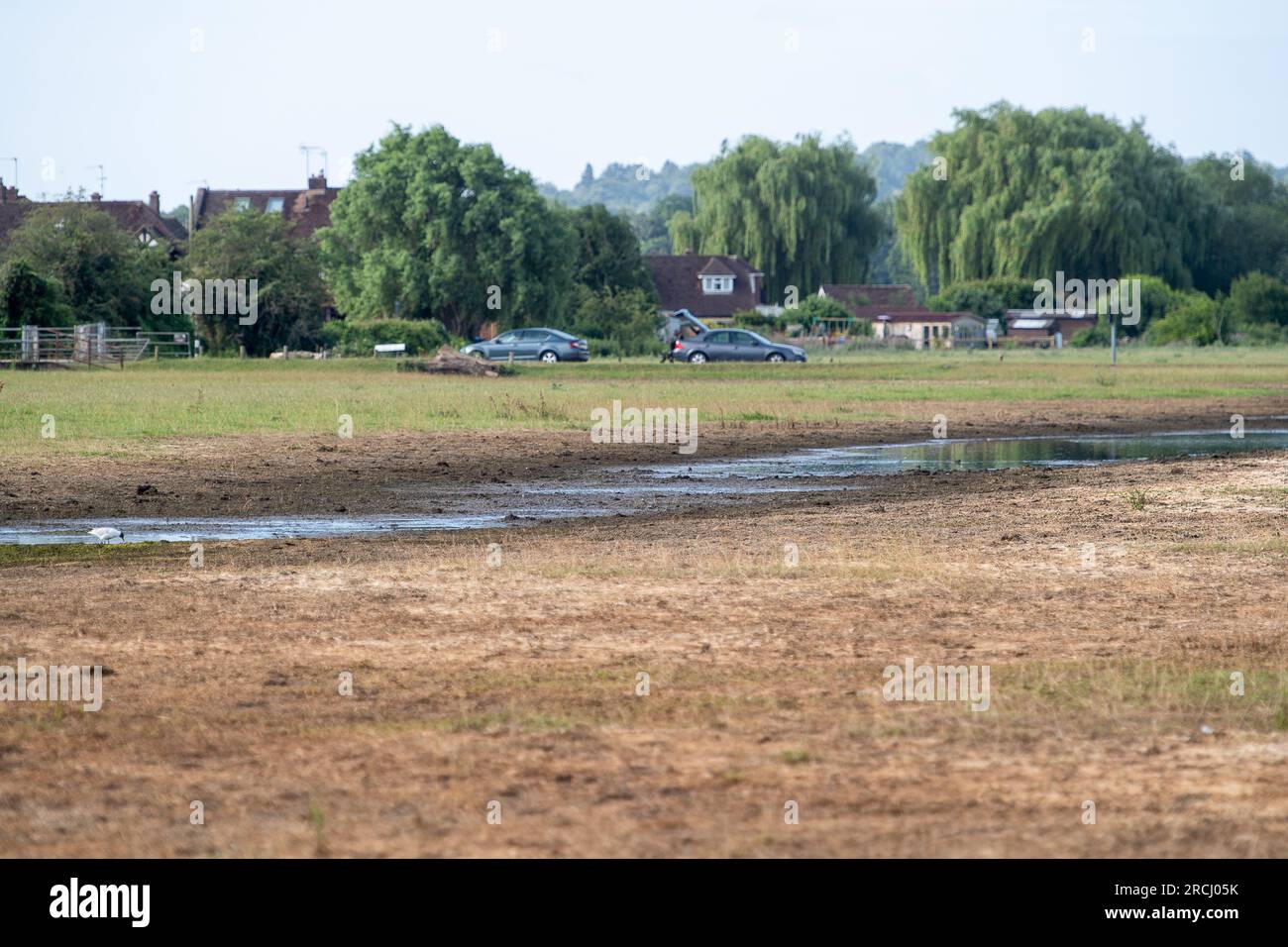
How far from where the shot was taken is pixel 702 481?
22.4 meters

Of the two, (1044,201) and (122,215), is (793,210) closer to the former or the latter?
(1044,201)

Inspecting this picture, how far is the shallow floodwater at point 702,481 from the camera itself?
16781mm

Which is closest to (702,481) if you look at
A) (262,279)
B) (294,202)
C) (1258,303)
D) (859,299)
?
(262,279)

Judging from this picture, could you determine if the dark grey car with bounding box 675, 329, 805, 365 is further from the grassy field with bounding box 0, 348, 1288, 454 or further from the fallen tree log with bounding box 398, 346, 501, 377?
the fallen tree log with bounding box 398, 346, 501, 377

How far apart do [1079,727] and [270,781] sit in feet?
12.7

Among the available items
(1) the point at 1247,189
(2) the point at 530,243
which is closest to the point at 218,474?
(2) the point at 530,243

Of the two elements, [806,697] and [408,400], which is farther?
[408,400]

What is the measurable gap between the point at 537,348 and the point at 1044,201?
3903cm

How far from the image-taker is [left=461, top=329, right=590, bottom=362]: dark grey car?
62.3 m

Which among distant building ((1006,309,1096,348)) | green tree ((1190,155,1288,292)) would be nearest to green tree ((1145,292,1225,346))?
distant building ((1006,309,1096,348))

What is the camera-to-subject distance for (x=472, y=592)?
41.5 feet

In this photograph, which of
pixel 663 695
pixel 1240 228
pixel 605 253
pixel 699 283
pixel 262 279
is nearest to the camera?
pixel 663 695
